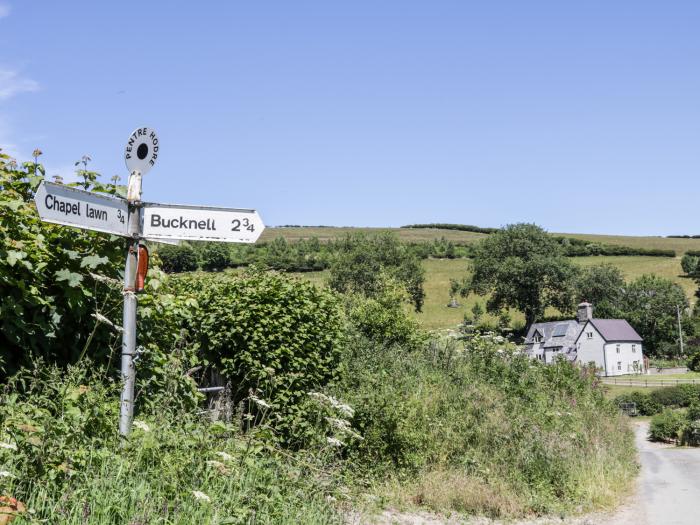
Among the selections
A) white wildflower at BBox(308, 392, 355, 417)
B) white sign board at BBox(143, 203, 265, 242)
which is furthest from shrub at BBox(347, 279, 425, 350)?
white sign board at BBox(143, 203, 265, 242)

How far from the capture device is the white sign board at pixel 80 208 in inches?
192

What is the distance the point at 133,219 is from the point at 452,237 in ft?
416

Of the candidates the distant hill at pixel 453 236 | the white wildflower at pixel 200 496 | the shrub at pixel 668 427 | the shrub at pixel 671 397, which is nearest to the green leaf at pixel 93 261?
the white wildflower at pixel 200 496

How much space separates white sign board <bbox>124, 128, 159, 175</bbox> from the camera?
5305 millimetres

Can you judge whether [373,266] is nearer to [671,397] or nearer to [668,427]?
[671,397]

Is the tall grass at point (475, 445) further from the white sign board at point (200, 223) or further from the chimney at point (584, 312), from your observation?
the chimney at point (584, 312)

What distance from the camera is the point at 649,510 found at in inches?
397

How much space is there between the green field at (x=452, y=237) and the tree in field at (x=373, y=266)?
3149 centimetres

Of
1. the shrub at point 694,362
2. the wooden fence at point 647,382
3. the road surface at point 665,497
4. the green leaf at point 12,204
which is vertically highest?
the green leaf at point 12,204

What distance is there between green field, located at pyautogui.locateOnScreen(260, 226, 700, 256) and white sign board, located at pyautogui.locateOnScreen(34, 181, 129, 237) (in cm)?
10990

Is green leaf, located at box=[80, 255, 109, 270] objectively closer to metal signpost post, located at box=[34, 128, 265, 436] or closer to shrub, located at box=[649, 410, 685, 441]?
metal signpost post, located at box=[34, 128, 265, 436]

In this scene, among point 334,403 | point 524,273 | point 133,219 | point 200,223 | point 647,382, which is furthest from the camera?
point 524,273

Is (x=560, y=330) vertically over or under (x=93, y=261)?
under

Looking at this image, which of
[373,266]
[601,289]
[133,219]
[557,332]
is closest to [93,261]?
[133,219]
